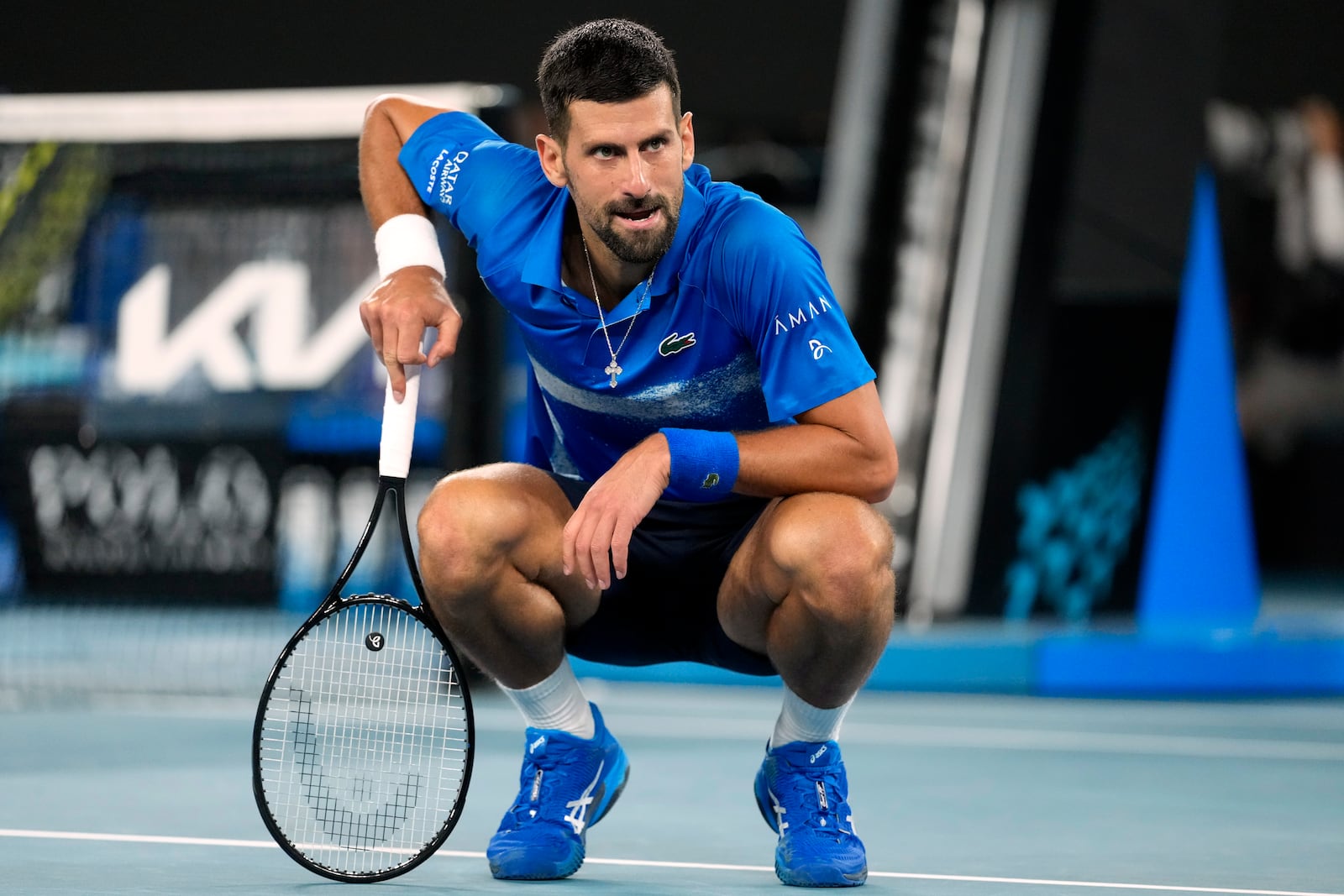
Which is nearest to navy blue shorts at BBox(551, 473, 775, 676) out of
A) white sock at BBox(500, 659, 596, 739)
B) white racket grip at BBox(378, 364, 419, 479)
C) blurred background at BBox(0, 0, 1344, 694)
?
white sock at BBox(500, 659, 596, 739)

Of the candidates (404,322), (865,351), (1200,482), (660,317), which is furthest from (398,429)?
(1200,482)

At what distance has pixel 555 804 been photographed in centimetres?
270

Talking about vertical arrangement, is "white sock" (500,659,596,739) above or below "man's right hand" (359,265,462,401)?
below

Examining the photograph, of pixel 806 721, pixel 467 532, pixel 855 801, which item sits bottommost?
pixel 855 801

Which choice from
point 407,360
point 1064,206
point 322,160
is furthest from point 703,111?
point 407,360

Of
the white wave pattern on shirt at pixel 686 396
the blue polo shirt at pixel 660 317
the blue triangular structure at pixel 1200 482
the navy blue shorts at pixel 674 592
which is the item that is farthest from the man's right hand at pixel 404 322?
the blue triangular structure at pixel 1200 482

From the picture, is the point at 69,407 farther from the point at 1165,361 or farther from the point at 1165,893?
the point at 1165,893

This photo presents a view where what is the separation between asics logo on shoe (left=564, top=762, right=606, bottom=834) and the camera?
270 cm

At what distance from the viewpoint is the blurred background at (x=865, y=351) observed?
586 cm

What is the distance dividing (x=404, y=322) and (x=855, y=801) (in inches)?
56.0

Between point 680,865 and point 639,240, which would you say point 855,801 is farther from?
point 639,240

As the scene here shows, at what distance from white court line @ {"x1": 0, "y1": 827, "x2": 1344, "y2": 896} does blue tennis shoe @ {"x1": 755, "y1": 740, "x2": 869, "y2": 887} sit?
0.09 metres

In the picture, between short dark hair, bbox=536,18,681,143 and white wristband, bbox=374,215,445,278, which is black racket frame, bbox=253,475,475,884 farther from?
short dark hair, bbox=536,18,681,143

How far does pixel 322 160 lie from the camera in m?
5.87
